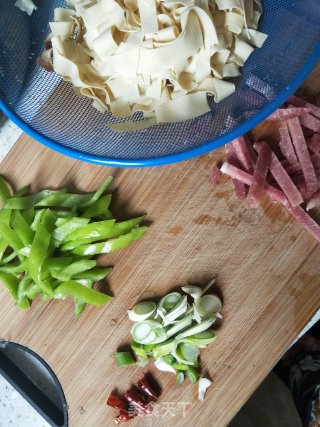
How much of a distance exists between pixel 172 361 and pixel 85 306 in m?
0.36

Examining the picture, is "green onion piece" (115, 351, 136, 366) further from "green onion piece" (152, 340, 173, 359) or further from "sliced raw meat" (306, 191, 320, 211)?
"sliced raw meat" (306, 191, 320, 211)

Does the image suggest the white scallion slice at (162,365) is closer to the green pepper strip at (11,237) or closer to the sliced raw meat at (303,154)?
the green pepper strip at (11,237)

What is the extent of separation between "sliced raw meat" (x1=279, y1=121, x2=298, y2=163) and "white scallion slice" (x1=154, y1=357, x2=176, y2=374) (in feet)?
2.65

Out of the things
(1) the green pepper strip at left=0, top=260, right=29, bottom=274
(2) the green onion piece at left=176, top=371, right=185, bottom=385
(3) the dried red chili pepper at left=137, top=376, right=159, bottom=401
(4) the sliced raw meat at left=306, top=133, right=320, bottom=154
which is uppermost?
(4) the sliced raw meat at left=306, top=133, right=320, bottom=154

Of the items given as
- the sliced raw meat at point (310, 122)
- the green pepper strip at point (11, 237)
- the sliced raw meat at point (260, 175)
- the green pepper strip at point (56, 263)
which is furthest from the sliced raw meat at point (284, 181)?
the green pepper strip at point (11, 237)

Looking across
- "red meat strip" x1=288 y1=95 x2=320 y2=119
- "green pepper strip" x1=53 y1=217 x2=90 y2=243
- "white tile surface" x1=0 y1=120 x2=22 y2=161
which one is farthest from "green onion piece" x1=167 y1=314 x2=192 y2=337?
"white tile surface" x1=0 y1=120 x2=22 y2=161

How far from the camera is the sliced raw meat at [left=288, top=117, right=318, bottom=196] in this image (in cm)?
177

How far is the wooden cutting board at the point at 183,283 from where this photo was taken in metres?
1.80

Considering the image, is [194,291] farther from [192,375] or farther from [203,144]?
[203,144]


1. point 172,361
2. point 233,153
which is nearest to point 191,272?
point 172,361

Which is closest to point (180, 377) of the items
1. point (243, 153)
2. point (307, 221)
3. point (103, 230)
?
point (103, 230)

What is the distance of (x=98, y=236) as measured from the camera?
183 centimetres

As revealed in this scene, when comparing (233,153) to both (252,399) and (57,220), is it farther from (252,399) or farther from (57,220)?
(252,399)

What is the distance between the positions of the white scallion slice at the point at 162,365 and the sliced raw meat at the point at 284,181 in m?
0.69
